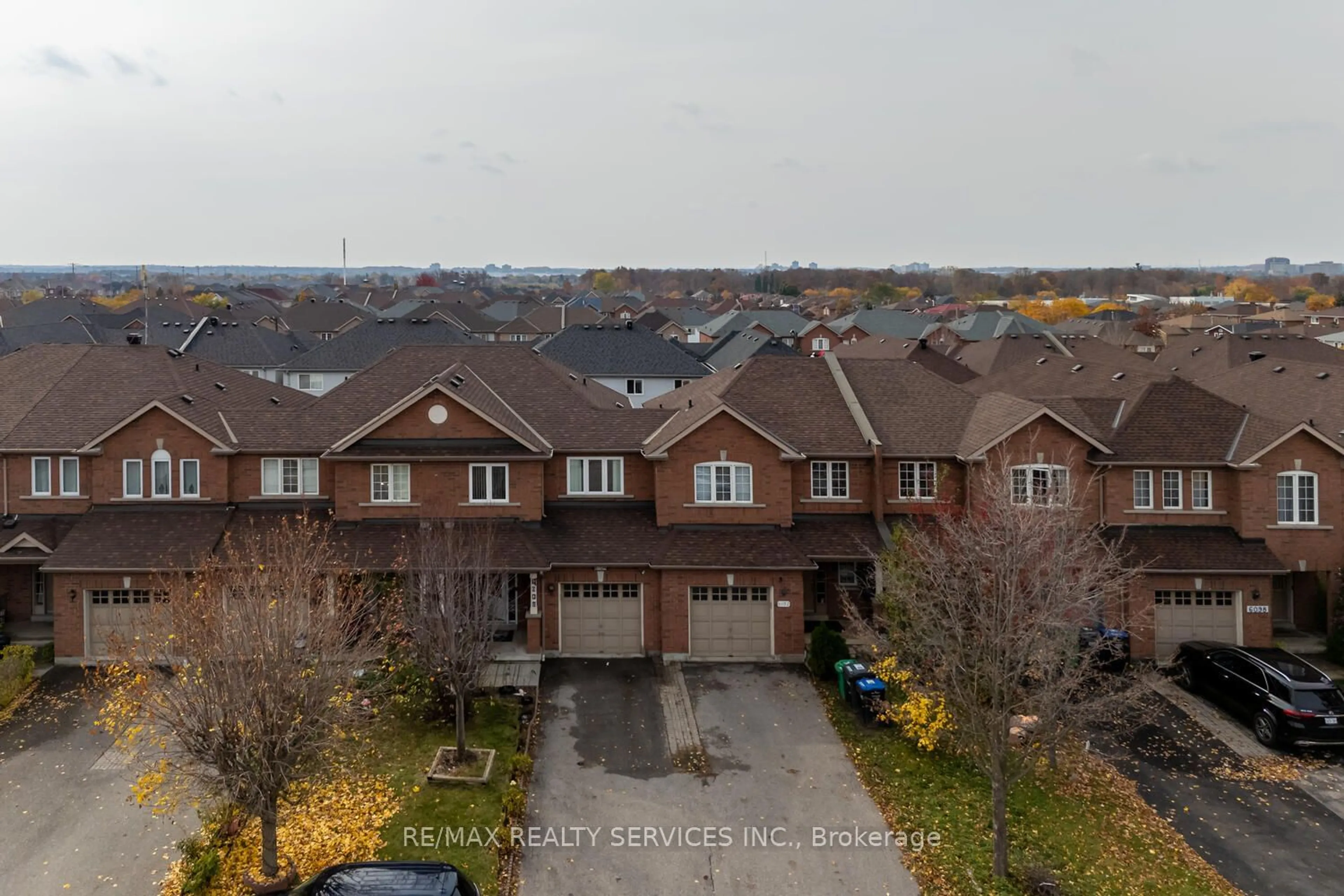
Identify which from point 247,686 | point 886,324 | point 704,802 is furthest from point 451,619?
point 886,324

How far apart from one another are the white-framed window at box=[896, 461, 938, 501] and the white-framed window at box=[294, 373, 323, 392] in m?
46.0

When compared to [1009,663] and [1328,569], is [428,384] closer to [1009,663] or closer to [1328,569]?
[1009,663]

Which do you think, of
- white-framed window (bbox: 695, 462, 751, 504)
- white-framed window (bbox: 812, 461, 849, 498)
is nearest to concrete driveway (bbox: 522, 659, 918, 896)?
white-framed window (bbox: 695, 462, 751, 504)

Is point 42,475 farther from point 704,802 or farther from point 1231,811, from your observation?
point 1231,811

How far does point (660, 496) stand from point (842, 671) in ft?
24.7

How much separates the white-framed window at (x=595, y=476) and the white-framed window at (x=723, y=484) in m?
2.68

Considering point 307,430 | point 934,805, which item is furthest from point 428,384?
point 934,805

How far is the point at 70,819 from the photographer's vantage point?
17.0 m

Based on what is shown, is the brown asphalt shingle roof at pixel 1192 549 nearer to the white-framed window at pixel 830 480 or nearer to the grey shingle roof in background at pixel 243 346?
the white-framed window at pixel 830 480

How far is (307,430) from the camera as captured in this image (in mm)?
27938

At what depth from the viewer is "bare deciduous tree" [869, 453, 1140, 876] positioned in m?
15.0

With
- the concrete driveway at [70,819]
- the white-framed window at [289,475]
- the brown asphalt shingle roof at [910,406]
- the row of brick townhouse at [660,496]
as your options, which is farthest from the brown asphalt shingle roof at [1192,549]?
the concrete driveway at [70,819]

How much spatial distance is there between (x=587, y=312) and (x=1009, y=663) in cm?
10694

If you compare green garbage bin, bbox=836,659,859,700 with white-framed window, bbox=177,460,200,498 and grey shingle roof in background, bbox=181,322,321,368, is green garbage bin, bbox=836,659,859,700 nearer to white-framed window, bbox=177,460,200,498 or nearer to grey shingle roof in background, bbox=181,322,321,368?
white-framed window, bbox=177,460,200,498
